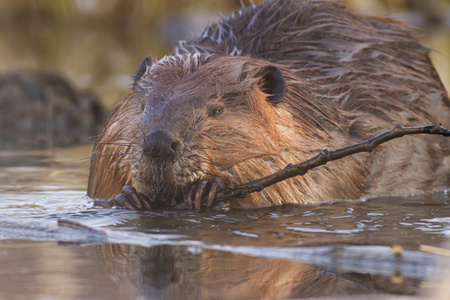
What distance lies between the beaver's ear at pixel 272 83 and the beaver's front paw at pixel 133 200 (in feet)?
2.34

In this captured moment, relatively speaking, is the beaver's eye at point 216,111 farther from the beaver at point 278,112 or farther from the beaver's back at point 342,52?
the beaver's back at point 342,52

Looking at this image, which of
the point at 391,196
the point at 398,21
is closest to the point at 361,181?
the point at 391,196

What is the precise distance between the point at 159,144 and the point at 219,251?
62cm

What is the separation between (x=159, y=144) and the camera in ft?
9.13

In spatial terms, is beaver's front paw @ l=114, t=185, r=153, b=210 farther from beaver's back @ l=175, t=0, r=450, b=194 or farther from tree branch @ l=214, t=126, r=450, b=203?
beaver's back @ l=175, t=0, r=450, b=194

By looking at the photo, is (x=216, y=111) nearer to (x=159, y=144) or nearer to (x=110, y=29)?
(x=159, y=144)

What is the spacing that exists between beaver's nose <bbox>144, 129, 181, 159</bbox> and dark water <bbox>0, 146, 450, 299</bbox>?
0.24m

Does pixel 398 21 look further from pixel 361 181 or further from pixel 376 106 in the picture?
pixel 361 181

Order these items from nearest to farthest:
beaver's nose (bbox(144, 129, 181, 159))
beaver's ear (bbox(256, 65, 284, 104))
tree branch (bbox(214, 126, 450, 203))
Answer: beaver's nose (bbox(144, 129, 181, 159)), tree branch (bbox(214, 126, 450, 203)), beaver's ear (bbox(256, 65, 284, 104))

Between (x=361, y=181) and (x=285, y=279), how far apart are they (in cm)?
183

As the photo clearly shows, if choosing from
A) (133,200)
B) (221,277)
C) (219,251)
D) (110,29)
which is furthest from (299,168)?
(110,29)

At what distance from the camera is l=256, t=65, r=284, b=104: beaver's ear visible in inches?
132

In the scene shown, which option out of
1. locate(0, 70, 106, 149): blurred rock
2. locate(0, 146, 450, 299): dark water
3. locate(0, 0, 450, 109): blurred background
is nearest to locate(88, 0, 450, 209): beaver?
locate(0, 146, 450, 299): dark water

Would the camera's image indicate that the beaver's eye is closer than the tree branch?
No
